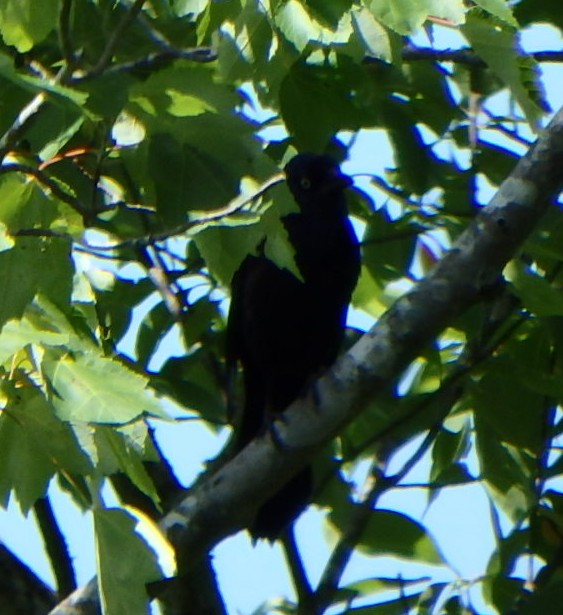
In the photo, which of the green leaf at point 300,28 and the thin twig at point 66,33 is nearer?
the green leaf at point 300,28

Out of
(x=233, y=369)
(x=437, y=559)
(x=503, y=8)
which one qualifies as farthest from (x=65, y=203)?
(x=233, y=369)

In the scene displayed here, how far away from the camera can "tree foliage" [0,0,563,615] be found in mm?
1784

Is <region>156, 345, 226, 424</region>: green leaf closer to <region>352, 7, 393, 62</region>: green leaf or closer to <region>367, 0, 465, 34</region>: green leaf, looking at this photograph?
<region>352, 7, 393, 62</region>: green leaf

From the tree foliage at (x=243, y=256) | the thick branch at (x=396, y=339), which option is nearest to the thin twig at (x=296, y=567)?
the tree foliage at (x=243, y=256)

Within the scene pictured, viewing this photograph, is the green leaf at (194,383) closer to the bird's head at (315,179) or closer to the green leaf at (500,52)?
the bird's head at (315,179)

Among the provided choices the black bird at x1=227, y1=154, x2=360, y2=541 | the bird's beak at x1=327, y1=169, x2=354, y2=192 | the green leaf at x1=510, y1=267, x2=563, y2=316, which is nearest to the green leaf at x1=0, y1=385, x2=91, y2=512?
the green leaf at x1=510, y1=267, x2=563, y2=316

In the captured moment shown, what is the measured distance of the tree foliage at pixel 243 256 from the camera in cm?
178

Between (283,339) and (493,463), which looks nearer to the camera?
(493,463)

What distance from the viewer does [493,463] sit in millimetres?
3229

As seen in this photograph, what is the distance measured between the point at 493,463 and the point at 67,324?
160 centimetres

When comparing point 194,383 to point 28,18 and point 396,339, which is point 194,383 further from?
point 28,18

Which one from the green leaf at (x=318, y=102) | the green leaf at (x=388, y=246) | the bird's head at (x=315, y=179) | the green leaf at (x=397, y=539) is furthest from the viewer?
the bird's head at (x=315, y=179)

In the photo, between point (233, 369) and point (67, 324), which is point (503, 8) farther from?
point (233, 369)

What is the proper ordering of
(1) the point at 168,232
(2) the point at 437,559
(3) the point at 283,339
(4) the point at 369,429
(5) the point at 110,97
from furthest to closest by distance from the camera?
(3) the point at 283,339 < (4) the point at 369,429 < (2) the point at 437,559 < (1) the point at 168,232 < (5) the point at 110,97
